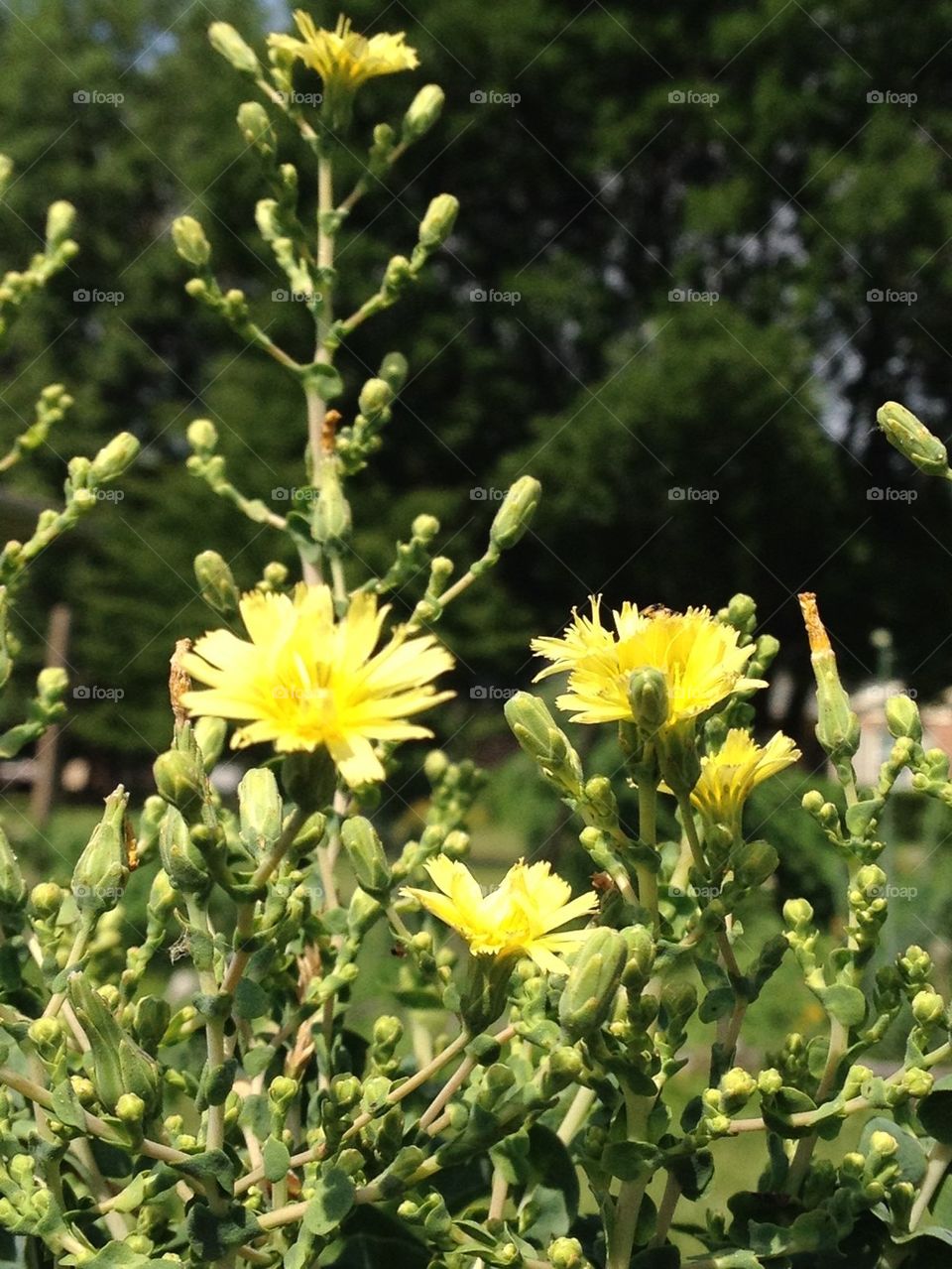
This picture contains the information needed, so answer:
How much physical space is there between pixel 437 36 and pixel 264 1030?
11.8 metres

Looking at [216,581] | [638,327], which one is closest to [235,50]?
[216,581]

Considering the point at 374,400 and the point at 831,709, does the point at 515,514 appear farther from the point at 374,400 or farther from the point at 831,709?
the point at 831,709

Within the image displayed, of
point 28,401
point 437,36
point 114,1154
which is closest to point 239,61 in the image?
point 114,1154

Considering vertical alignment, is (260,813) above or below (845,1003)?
below

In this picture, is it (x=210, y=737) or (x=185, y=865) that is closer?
(x=185, y=865)

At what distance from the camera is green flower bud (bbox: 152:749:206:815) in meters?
0.76

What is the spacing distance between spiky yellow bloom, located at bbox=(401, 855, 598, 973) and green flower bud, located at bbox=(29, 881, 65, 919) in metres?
0.30

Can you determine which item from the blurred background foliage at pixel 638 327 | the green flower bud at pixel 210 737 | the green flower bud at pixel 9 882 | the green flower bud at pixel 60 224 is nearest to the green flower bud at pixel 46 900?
the green flower bud at pixel 9 882

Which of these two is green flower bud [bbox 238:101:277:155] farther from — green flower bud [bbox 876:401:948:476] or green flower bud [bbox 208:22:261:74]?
green flower bud [bbox 876:401:948:476]

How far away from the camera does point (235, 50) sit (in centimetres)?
171

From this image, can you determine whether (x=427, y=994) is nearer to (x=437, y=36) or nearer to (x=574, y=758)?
(x=574, y=758)

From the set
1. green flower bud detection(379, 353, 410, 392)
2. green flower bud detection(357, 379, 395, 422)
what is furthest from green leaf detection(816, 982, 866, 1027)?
green flower bud detection(379, 353, 410, 392)

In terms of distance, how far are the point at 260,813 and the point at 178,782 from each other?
0.11 meters

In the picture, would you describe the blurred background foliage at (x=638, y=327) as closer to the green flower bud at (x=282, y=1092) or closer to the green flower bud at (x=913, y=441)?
the green flower bud at (x=913, y=441)
